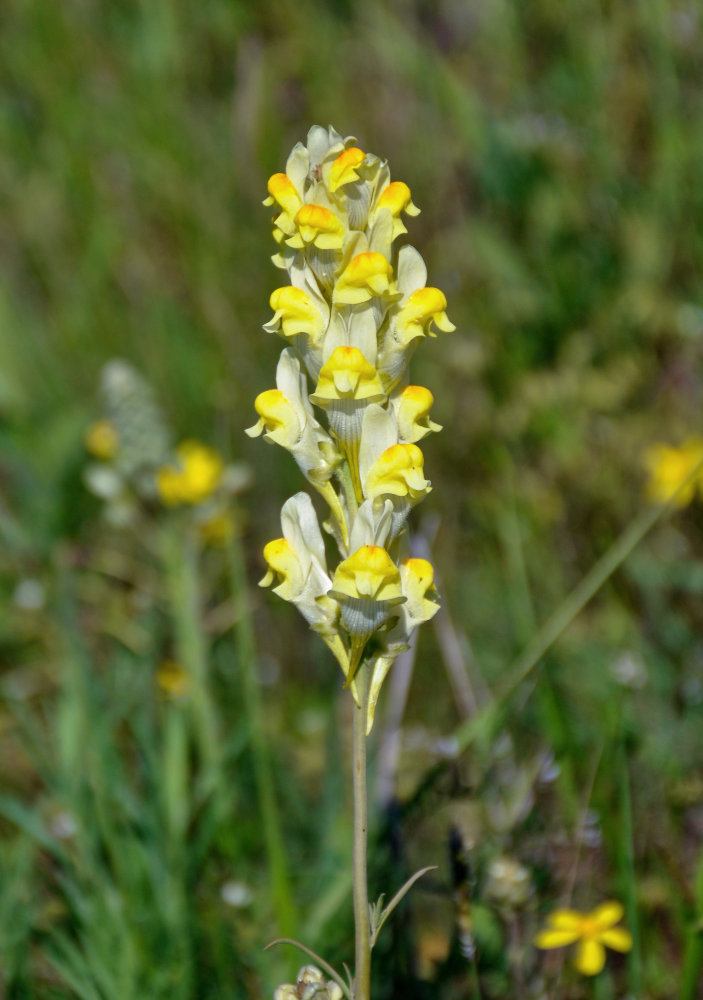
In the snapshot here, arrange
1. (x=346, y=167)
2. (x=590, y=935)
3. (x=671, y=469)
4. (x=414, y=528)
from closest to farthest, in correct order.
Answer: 1. (x=346, y=167)
2. (x=590, y=935)
3. (x=671, y=469)
4. (x=414, y=528)

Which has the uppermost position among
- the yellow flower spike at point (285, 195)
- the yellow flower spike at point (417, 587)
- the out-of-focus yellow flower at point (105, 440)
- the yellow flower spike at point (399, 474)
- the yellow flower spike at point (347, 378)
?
the out-of-focus yellow flower at point (105, 440)

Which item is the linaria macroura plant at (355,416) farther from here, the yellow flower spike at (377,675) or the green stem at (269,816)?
the green stem at (269,816)

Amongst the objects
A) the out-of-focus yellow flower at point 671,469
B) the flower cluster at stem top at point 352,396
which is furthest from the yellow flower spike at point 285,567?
the out-of-focus yellow flower at point 671,469

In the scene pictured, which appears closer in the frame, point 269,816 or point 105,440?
point 269,816

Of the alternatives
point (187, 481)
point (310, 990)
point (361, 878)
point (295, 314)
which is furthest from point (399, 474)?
point (187, 481)

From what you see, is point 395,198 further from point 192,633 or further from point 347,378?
point 192,633

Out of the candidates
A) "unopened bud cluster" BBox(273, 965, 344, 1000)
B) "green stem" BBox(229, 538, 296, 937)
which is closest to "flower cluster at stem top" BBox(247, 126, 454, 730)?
"unopened bud cluster" BBox(273, 965, 344, 1000)

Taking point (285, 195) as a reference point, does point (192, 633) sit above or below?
above

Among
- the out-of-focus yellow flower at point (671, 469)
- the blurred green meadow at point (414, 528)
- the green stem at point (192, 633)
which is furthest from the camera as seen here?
the out-of-focus yellow flower at point (671, 469)
